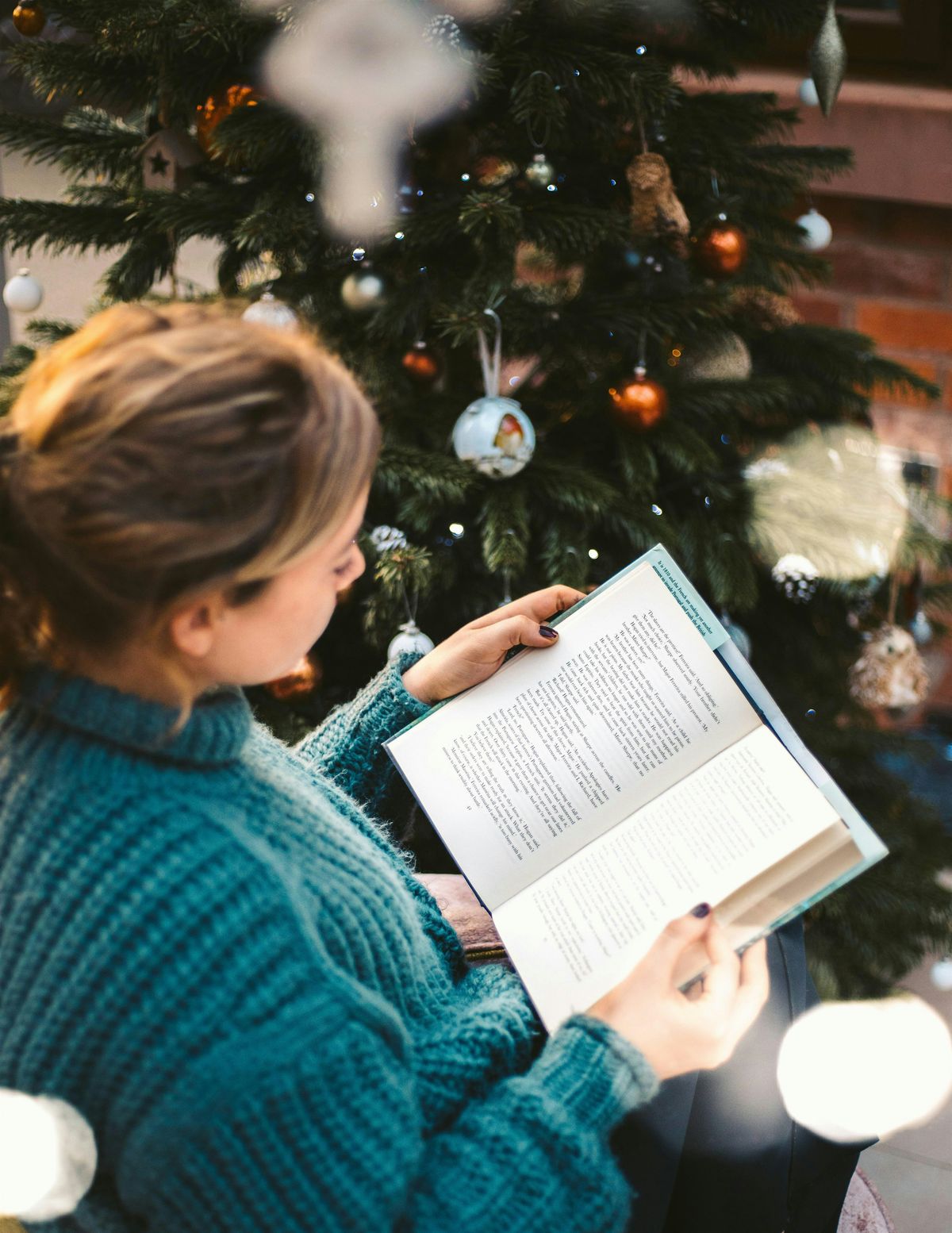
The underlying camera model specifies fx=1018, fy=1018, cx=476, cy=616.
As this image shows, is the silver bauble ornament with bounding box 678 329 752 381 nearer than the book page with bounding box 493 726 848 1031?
No

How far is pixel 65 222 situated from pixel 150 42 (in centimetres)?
26

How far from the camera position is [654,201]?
3.78ft

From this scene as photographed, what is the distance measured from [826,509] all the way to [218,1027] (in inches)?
40.9

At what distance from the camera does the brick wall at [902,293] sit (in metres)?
2.07

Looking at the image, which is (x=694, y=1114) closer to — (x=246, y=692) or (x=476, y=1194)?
(x=476, y=1194)

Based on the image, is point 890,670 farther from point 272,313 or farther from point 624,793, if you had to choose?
point 272,313

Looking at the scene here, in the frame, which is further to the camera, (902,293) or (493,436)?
(902,293)

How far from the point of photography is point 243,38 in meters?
1.02

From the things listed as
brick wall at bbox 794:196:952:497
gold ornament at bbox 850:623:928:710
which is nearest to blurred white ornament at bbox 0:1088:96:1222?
gold ornament at bbox 850:623:928:710

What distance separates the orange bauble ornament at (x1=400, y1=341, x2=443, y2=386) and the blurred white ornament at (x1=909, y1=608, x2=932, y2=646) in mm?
803

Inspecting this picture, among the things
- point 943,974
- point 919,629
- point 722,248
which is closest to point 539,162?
point 722,248

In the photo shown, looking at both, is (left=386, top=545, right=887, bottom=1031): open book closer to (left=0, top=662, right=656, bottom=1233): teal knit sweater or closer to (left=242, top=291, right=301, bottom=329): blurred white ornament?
(left=0, top=662, right=656, bottom=1233): teal knit sweater

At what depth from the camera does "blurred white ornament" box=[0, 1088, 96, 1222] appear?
1.75ft

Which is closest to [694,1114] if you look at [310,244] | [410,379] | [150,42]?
[410,379]
